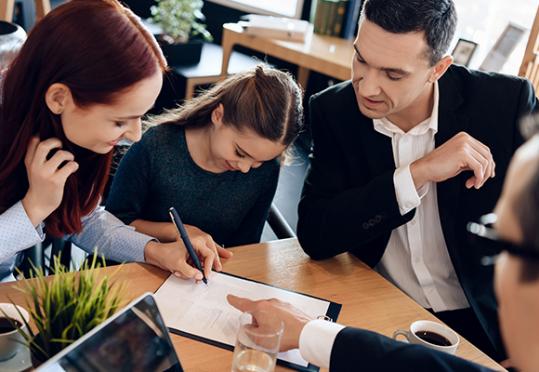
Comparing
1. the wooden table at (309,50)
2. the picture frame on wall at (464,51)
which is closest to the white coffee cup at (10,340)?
the wooden table at (309,50)

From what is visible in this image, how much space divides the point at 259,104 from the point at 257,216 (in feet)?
1.16

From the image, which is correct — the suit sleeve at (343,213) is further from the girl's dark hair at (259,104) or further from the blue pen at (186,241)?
the blue pen at (186,241)

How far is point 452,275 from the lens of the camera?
1.77 m

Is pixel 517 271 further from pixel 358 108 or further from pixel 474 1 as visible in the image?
pixel 474 1

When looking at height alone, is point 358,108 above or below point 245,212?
above

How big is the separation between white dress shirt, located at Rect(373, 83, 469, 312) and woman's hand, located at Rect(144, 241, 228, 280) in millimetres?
578

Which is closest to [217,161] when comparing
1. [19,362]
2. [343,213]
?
[343,213]

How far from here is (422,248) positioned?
175cm

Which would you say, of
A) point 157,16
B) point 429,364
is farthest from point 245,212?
point 157,16

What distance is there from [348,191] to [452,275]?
40 cm

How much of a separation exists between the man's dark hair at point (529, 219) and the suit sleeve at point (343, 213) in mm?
980

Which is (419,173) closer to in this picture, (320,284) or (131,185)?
(320,284)

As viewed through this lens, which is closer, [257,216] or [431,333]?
[431,333]

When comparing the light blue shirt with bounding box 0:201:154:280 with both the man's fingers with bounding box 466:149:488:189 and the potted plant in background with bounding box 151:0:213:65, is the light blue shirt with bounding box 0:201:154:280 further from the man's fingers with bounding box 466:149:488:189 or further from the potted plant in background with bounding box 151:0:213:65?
the potted plant in background with bounding box 151:0:213:65
